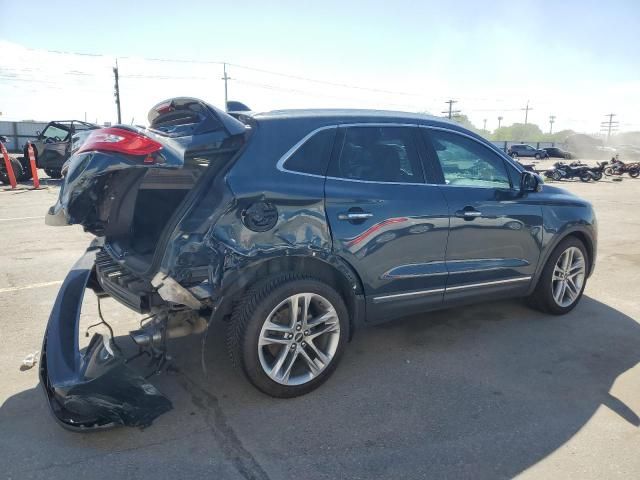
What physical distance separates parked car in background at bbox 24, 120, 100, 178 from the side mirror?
14.7 metres

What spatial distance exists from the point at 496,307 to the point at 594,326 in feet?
2.86

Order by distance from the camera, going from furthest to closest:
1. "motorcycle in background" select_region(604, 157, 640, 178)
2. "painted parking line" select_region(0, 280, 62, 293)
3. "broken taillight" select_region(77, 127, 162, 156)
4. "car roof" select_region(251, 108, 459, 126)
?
"motorcycle in background" select_region(604, 157, 640, 178) < "painted parking line" select_region(0, 280, 62, 293) < "car roof" select_region(251, 108, 459, 126) < "broken taillight" select_region(77, 127, 162, 156)

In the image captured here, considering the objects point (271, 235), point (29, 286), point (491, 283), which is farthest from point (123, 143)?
point (29, 286)

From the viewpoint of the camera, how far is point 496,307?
4.92m

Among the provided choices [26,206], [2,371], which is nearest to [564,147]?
[26,206]

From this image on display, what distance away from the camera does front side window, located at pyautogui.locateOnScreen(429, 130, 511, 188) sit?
382cm

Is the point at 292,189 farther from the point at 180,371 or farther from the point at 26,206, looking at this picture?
the point at 26,206

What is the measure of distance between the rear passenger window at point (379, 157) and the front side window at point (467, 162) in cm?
26

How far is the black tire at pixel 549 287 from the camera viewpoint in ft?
14.8

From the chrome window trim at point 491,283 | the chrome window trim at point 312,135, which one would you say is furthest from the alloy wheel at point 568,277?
the chrome window trim at point 312,135

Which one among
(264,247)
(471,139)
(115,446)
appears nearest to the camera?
(115,446)

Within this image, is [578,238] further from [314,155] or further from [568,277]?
[314,155]

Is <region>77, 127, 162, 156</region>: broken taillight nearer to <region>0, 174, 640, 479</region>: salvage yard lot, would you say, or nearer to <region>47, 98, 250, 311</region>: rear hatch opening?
<region>47, 98, 250, 311</region>: rear hatch opening

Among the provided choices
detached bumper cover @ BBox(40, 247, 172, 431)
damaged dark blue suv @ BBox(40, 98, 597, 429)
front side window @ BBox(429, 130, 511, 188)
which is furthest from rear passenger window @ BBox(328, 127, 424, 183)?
detached bumper cover @ BBox(40, 247, 172, 431)
